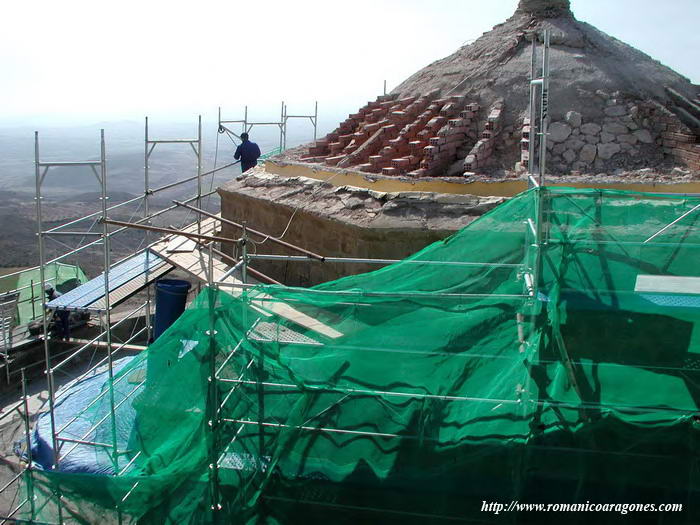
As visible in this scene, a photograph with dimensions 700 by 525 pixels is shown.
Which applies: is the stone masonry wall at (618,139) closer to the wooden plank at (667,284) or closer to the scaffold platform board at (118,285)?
the wooden plank at (667,284)

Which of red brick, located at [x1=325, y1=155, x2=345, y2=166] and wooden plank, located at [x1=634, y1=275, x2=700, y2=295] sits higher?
red brick, located at [x1=325, y1=155, x2=345, y2=166]

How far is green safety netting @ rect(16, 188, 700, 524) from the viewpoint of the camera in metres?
5.13

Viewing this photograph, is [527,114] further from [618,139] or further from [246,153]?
[246,153]

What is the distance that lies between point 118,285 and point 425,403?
517 cm

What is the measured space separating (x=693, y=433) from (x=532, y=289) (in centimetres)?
162

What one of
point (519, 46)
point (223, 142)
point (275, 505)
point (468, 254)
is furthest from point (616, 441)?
point (223, 142)

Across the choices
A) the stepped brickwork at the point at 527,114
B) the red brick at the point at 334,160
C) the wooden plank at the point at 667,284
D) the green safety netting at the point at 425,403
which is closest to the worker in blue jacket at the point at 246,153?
the stepped brickwork at the point at 527,114

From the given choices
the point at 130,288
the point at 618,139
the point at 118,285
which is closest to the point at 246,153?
the point at 130,288

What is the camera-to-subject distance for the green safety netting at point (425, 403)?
5.13 metres

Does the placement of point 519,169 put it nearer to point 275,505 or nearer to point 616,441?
point 616,441

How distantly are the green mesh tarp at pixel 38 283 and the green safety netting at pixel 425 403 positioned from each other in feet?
31.2

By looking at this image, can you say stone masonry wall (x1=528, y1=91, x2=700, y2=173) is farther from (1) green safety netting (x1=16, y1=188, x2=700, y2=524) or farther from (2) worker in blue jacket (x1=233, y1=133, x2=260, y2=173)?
(2) worker in blue jacket (x1=233, y1=133, x2=260, y2=173)

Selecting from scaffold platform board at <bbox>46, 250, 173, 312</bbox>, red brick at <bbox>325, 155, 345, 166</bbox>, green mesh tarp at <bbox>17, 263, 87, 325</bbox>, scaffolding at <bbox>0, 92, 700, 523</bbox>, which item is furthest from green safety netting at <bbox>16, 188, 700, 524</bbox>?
green mesh tarp at <bbox>17, 263, 87, 325</bbox>

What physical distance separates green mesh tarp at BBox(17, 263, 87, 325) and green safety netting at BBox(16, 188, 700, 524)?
31.2ft
